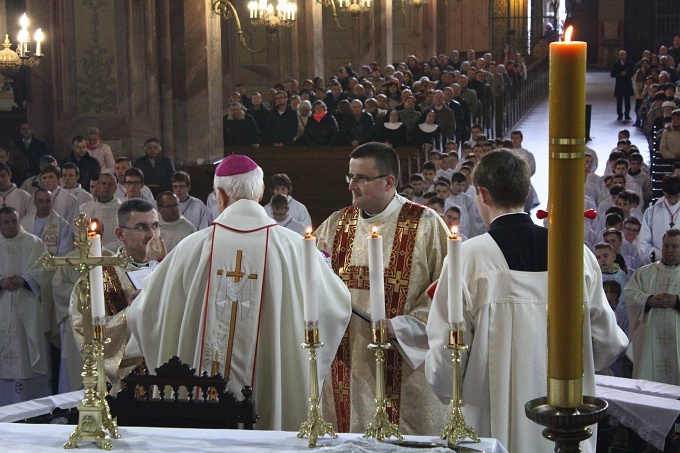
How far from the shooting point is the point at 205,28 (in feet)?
49.6

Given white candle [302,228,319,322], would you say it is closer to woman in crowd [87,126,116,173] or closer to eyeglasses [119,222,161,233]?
eyeglasses [119,222,161,233]

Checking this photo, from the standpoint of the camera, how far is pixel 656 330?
25.3ft

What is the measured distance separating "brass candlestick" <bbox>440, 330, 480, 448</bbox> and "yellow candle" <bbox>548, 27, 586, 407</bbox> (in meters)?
0.96

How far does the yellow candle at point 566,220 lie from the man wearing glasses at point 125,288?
2.73 metres

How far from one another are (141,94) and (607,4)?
26909mm

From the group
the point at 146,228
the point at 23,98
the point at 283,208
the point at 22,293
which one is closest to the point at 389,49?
the point at 23,98

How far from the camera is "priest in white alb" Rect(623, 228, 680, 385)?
302 inches

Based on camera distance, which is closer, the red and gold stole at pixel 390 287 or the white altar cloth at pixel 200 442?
the white altar cloth at pixel 200 442

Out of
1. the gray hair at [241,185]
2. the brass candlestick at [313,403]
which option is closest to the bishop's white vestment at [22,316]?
the gray hair at [241,185]

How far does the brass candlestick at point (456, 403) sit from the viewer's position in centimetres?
283

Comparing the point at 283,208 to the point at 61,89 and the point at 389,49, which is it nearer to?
the point at 61,89

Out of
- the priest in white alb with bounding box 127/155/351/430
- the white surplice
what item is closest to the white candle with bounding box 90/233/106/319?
the white surplice

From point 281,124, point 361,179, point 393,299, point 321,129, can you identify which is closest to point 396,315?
point 393,299

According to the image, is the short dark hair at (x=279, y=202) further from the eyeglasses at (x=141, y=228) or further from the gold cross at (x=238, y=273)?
the gold cross at (x=238, y=273)
